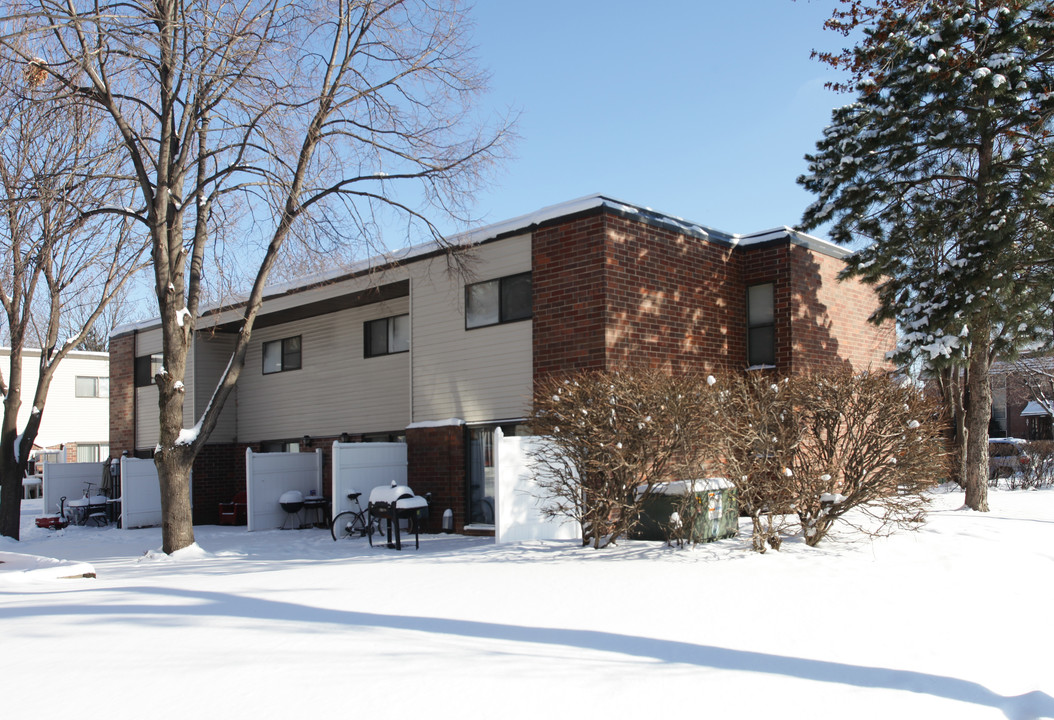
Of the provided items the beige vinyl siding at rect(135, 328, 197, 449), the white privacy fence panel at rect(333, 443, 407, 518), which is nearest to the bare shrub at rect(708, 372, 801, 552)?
the white privacy fence panel at rect(333, 443, 407, 518)

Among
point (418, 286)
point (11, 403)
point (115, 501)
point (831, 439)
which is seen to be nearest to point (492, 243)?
point (418, 286)

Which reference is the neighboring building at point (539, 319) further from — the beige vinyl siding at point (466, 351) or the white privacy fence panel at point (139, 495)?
the white privacy fence panel at point (139, 495)

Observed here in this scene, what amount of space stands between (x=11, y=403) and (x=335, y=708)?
15.9 meters

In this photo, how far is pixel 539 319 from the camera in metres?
13.8

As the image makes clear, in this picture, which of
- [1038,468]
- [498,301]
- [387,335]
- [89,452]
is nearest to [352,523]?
[387,335]

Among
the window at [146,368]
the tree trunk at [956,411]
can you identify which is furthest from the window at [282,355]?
the tree trunk at [956,411]

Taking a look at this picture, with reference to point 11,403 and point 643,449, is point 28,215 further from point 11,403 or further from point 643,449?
point 643,449

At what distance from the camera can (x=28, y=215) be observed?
15.7 meters

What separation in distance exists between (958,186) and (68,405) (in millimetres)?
36133

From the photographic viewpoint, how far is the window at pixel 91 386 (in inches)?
1506

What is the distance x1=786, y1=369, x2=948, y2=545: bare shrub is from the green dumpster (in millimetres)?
960

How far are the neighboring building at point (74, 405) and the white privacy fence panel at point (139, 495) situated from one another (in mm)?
17948

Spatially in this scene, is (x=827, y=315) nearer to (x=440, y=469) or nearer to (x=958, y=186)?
(x=958, y=186)

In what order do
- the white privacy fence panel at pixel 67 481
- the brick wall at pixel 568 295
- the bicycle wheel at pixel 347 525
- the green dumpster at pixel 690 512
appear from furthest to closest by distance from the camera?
the white privacy fence panel at pixel 67 481 < the bicycle wheel at pixel 347 525 < the brick wall at pixel 568 295 < the green dumpster at pixel 690 512
